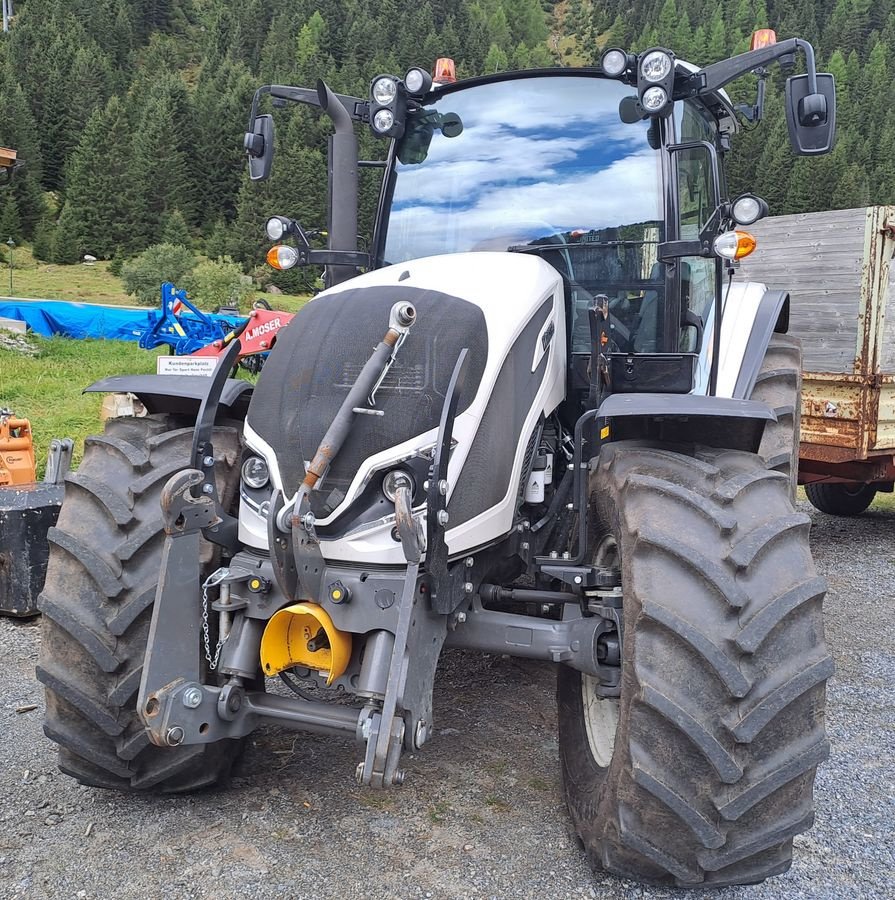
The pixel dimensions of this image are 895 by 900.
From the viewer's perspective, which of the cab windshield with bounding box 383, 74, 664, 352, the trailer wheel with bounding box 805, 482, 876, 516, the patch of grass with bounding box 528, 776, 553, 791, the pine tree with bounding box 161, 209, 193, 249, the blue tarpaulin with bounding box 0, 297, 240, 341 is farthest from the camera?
the pine tree with bounding box 161, 209, 193, 249

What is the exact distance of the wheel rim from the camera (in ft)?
10.1

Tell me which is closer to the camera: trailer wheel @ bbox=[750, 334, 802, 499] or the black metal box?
trailer wheel @ bbox=[750, 334, 802, 499]

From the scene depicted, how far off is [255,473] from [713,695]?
1508 millimetres

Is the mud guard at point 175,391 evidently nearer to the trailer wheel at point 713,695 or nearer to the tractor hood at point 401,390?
the tractor hood at point 401,390

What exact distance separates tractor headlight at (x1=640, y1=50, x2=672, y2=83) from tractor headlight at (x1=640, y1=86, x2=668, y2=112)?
0.12 ft

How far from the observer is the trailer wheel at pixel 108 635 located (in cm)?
292

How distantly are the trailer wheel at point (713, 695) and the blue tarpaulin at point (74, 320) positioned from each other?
65.3 ft

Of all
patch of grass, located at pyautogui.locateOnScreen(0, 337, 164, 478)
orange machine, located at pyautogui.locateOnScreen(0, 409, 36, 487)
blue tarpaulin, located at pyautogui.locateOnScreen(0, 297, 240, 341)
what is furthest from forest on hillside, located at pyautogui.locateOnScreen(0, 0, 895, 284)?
orange machine, located at pyautogui.locateOnScreen(0, 409, 36, 487)

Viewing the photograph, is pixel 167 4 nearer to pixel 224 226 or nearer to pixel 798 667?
pixel 224 226

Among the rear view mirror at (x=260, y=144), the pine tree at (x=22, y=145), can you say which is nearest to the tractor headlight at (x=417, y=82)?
the rear view mirror at (x=260, y=144)

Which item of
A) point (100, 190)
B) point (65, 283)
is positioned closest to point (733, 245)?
point (65, 283)

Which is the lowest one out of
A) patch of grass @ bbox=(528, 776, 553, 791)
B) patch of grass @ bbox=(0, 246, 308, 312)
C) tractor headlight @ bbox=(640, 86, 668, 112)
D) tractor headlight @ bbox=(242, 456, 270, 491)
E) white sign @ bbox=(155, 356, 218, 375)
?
patch of grass @ bbox=(0, 246, 308, 312)

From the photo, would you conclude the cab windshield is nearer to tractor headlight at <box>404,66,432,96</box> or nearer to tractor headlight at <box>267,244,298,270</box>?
tractor headlight at <box>404,66,432,96</box>

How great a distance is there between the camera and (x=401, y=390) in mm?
2834
